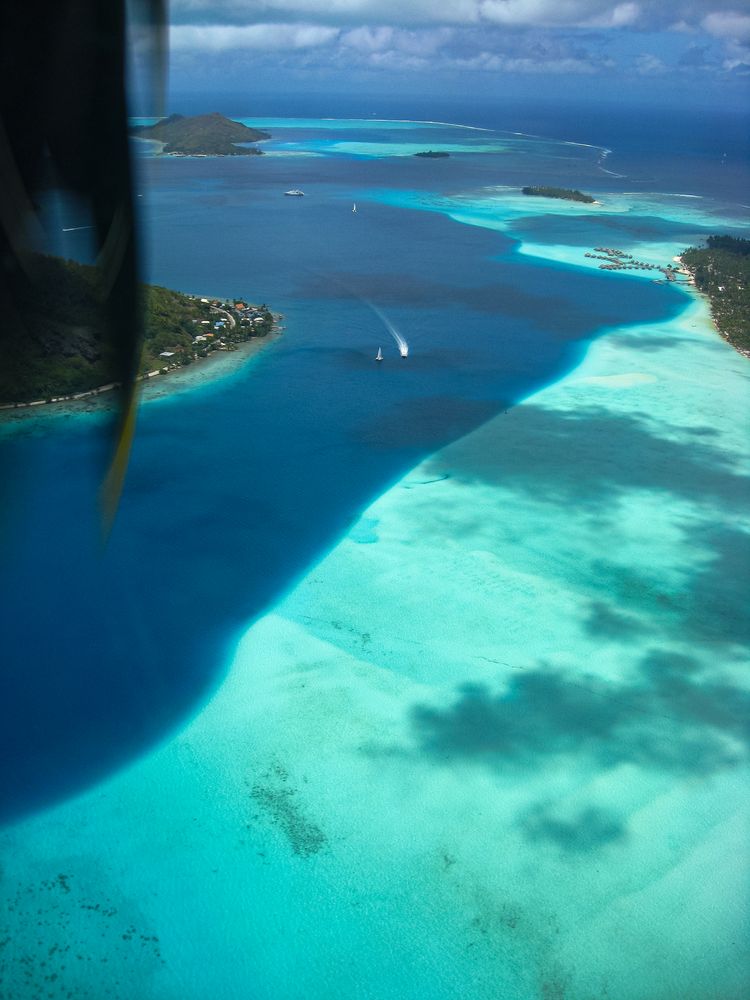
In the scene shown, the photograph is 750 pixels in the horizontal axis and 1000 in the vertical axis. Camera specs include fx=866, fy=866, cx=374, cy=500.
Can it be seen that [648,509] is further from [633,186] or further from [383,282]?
[633,186]

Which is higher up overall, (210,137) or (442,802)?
(210,137)

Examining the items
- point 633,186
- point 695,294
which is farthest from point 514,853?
point 633,186

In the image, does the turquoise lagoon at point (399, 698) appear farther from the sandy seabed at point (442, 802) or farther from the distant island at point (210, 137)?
the distant island at point (210, 137)

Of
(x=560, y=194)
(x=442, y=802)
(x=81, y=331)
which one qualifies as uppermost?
(x=560, y=194)

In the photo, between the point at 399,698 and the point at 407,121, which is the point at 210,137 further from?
the point at 399,698

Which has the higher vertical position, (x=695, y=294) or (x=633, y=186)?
(x=633, y=186)

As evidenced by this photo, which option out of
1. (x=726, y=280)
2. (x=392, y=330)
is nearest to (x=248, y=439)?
(x=392, y=330)
